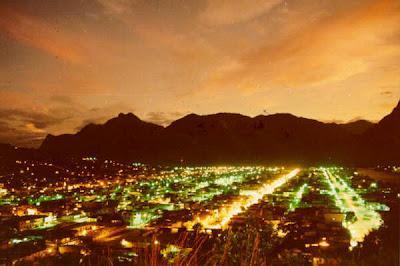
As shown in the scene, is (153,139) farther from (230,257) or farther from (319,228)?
(230,257)

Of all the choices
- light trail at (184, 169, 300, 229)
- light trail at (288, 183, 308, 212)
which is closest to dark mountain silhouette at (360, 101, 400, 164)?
light trail at (288, 183, 308, 212)

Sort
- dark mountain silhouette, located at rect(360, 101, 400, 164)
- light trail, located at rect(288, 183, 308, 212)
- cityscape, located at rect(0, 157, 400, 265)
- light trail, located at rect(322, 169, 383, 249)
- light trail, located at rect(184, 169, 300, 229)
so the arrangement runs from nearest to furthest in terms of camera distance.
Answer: cityscape, located at rect(0, 157, 400, 265)
light trail, located at rect(322, 169, 383, 249)
light trail, located at rect(184, 169, 300, 229)
light trail, located at rect(288, 183, 308, 212)
dark mountain silhouette, located at rect(360, 101, 400, 164)

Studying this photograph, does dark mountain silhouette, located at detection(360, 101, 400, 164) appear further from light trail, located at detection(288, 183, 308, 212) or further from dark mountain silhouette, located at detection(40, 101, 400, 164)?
light trail, located at detection(288, 183, 308, 212)

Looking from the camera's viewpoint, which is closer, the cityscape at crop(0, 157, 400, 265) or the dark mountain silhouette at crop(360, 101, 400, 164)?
the cityscape at crop(0, 157, 400, 265)

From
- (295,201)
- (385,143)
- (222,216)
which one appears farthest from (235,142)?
(222,216)

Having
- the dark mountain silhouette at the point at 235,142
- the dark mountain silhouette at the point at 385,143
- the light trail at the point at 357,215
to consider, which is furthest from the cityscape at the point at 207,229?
the dark mountain silhouette at the point at 235,142

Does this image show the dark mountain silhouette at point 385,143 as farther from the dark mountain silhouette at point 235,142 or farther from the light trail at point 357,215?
the light trail at point 357,215

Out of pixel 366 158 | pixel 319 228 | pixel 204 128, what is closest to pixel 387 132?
pixel 366 158
